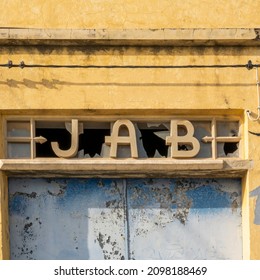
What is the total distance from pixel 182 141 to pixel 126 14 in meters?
1.47

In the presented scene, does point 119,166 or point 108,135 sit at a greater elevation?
point 108,135

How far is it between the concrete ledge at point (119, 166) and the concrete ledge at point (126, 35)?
1.25 m

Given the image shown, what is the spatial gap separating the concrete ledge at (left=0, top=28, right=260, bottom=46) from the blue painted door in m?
1.53

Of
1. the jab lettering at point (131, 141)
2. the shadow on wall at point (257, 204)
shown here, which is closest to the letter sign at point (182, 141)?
the jab lettering at point (131, 141)

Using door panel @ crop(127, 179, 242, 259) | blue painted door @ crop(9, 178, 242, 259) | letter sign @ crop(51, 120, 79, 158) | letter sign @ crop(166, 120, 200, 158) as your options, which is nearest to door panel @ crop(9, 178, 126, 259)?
blue painted door @ crop(9, 178, 242, 259)

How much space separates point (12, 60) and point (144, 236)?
2360mm

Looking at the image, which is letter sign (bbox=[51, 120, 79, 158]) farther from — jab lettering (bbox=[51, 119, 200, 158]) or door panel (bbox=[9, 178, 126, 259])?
door panel (bbox=[9, 178, 126, 259])

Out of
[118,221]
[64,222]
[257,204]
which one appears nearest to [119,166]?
[118,221]

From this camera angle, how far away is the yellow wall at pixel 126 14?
999 centimetres

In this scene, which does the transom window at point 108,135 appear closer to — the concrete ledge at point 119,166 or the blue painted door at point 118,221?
the concrete ledge at point 119,166

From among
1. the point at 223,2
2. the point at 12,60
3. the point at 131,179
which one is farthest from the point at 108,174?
the point at 223,2

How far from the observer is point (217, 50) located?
9992 millimetres

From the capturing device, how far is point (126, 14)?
1002 centimetres

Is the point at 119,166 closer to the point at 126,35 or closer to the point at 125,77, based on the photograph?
the point at 125,77
